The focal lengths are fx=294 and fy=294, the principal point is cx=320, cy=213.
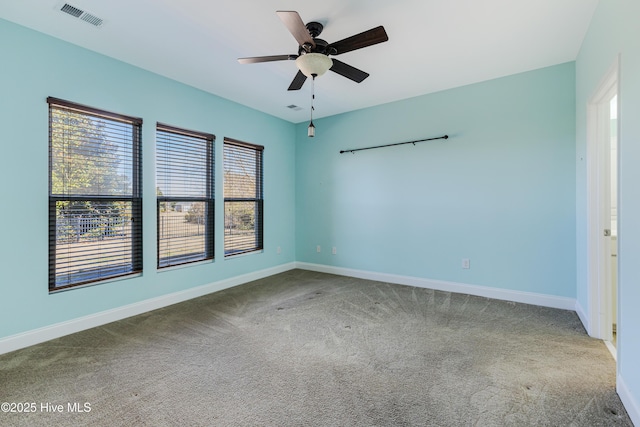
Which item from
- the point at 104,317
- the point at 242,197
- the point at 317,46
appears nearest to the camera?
the point at 317,46

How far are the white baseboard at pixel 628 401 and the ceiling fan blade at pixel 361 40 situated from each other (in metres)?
2.64

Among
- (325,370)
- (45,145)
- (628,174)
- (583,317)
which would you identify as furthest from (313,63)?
(583,317)

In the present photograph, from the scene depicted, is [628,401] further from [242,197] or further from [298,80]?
[242,197]

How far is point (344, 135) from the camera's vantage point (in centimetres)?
495

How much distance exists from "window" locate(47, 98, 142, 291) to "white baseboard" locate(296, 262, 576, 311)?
304 cm

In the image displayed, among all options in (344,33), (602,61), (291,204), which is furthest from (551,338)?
(291,204)

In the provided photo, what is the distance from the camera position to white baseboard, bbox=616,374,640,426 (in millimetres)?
1570

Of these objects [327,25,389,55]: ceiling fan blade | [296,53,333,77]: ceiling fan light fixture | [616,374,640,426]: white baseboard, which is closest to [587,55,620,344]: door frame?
[616,374,640,426]: white baseboard

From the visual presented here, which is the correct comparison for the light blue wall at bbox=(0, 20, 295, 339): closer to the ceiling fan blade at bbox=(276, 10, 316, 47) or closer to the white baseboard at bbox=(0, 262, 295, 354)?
the white baseboard at bbox=(0, 262, 295, 354)

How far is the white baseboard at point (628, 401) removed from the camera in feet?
5.15

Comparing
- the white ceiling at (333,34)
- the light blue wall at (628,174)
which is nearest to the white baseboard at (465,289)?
the light blue wall at (628,174)

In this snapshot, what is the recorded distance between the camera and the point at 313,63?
7.79 ft

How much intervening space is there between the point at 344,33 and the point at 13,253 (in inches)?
134

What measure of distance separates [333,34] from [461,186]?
8.23 feet
